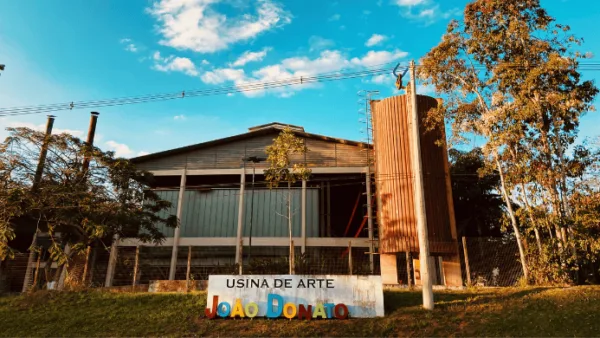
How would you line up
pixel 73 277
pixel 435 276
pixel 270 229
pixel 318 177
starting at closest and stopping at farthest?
pixel 73 277 → pixel 435 276 → pixel 270 229 → pixel 318 177

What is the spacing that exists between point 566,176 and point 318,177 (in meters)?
14.7

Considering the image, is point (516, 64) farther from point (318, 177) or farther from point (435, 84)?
point (318, 177)

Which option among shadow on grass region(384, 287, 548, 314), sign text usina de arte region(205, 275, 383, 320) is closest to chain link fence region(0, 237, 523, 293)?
shadow on grass region(384, 287, 548, 314)

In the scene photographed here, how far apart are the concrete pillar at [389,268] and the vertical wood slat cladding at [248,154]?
8.03 metres

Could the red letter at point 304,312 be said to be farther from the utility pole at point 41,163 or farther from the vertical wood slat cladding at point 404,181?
the utility pole at point 41,163

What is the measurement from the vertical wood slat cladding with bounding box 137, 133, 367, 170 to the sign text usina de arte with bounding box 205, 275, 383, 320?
13.7 m

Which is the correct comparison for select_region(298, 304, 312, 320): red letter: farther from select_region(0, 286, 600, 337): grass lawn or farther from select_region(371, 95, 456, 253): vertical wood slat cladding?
select_region(371, 95, 456, 253): vertical wood slat cladding

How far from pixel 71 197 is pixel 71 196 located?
0.04 m

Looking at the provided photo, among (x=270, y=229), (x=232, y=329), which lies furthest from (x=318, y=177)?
(x=232, y=329)

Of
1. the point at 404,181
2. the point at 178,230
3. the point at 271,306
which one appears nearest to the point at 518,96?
the point at 404,181

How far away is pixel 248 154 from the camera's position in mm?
28000

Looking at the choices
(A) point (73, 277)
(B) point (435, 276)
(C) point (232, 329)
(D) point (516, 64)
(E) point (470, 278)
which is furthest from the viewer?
(B) point (435, 276)

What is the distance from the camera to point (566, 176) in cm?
1738

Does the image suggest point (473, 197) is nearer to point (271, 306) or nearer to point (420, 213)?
point (420, 213)
